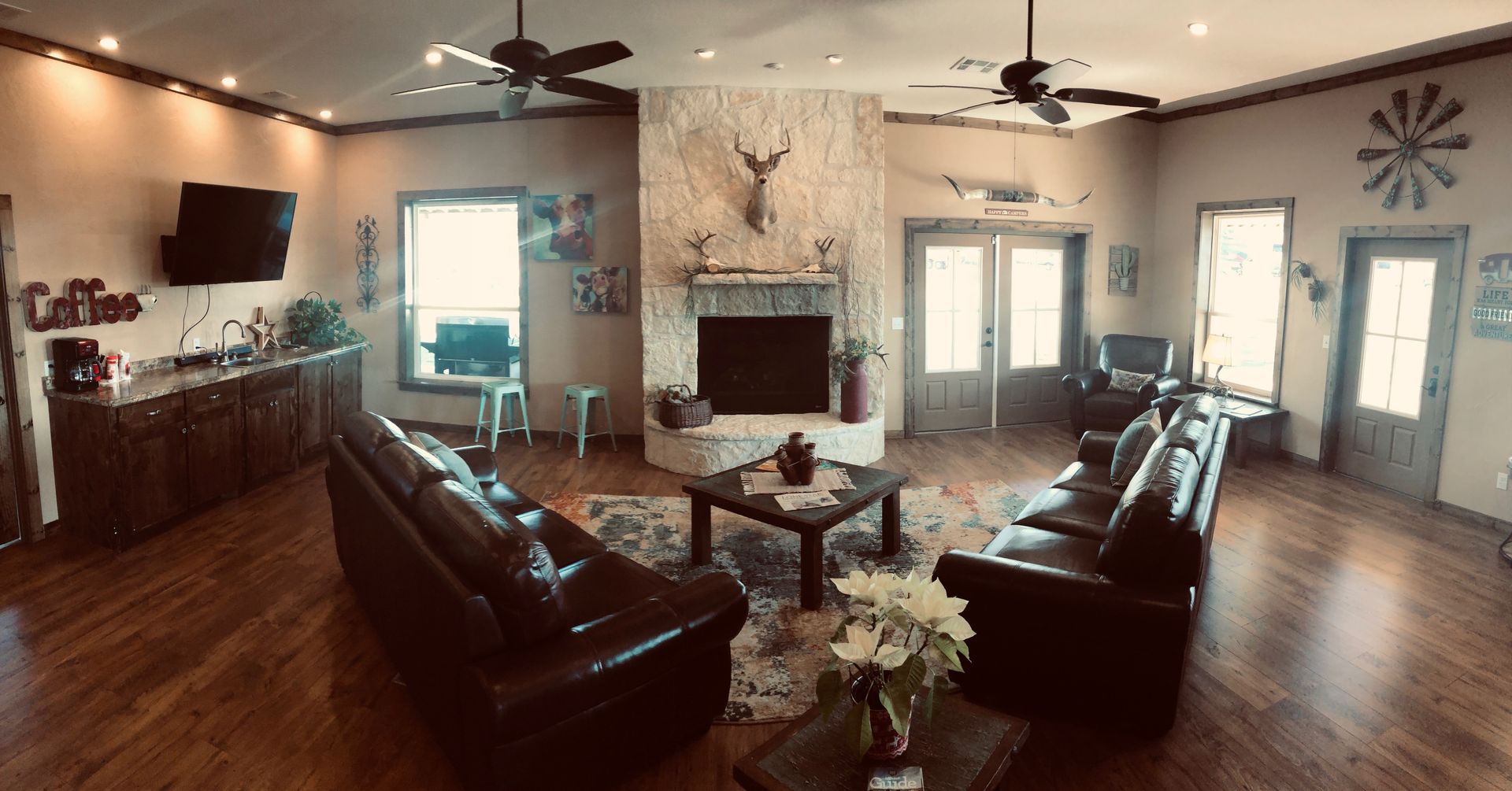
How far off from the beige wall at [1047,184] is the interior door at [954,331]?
228mm

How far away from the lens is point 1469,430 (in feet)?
17.2

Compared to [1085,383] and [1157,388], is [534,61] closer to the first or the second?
[1085,383]

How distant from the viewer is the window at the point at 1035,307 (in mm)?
7734

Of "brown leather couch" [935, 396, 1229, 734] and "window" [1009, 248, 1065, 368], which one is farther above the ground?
"window" [1009, 248, 1065, 368]

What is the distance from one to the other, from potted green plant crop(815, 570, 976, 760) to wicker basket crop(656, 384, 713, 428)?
417 centimetres

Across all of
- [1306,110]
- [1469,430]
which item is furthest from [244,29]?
[1469,430]

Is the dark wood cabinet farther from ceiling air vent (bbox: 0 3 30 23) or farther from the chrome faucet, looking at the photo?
ceiling air vent (bbox: 0 3 30 23)

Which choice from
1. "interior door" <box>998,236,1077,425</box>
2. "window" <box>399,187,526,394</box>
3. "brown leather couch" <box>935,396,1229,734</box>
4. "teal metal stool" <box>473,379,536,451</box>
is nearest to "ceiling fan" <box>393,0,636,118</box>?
"brown leather couch" <box>935,396,1229,734</box>

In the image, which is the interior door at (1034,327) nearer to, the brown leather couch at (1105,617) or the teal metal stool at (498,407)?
the teal metal stool at (498,407)

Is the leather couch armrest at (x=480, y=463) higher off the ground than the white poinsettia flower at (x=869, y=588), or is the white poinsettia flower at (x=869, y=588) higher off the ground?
the white poinsettia flower at (x=869, y=588)

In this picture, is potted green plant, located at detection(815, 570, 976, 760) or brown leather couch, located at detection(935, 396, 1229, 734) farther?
brown leather couch, located at detection(935, 396, 1229, 734)

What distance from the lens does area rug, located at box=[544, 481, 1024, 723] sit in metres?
3.24

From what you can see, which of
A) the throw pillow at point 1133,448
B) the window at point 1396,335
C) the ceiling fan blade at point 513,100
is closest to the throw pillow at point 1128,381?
the window at point 1396,335

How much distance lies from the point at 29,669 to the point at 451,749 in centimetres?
210
